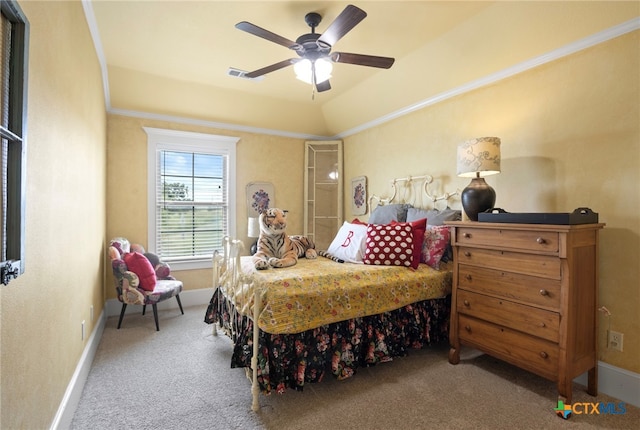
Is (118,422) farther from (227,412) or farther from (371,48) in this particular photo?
(371,48)

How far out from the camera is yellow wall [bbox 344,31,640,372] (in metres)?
2.02

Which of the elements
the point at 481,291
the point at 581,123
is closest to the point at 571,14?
the point at 581,123

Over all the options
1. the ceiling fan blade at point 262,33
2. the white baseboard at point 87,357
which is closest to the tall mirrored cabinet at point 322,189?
the white baseboard at point 87,357

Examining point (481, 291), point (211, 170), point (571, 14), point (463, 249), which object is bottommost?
point (481, 291)

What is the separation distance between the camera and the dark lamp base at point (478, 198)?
7.89 ft

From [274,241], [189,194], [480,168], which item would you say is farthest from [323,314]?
[189,194]

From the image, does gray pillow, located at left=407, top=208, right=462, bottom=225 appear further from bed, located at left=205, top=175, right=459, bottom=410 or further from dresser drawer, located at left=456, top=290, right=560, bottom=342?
dresser drawer, located at left=456, top=290, right=560, bottom=342

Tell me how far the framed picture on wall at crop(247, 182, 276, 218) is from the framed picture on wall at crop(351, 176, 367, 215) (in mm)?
1189

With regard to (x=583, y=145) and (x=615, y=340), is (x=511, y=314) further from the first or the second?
(x=583, y=145)

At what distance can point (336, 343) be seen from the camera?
217cm

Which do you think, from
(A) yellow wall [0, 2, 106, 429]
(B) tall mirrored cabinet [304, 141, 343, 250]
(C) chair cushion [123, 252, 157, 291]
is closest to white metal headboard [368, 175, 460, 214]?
(B) tall mirrored cabinet [304, 141, 343, 250]

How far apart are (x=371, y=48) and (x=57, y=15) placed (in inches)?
88.1

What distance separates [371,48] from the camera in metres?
2.84

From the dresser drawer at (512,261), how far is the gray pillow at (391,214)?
1.04m
